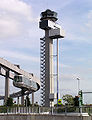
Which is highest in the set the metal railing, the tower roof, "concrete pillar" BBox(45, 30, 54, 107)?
the tower roof

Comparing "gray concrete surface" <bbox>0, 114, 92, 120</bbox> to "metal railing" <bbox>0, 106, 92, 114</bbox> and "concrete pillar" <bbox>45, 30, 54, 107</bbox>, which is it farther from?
"concrete pillar" <bbox>45, 30, 54, 107</bbox>

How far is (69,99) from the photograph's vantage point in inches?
4665

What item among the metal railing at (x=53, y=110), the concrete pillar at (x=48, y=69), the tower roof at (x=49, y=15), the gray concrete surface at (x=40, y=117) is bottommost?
the gray concrete surface at (x=40, y=117)

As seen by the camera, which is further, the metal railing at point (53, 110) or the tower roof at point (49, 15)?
the tower roof at point (49, 15)

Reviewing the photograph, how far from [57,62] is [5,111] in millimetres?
64564

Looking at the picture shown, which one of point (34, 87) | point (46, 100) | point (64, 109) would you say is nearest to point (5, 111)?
point (64, 109)

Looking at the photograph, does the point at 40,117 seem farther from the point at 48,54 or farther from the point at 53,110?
the point at 48,54

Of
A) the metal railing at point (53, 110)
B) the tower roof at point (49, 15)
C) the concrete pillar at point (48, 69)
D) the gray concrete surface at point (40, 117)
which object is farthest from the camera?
the tower roof at point (49, 15)

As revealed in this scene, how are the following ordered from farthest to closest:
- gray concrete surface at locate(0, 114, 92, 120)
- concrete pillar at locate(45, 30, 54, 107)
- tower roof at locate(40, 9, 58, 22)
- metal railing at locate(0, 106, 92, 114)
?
tower roof at locate(40, 9, 58, 22) → concrete pillar at locate(45, 30, 54, 107) → metal railing at locate(0, 106, 92, 114) → gray concrete surface at locate(0, 114, 92, 120)

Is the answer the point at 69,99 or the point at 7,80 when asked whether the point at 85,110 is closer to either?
the point at 7,80

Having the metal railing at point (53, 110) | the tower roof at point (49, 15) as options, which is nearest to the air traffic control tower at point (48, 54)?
the tower roof at point (49, 15)

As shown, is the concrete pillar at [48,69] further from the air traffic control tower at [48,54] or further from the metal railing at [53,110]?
the metal railing at [53,110]

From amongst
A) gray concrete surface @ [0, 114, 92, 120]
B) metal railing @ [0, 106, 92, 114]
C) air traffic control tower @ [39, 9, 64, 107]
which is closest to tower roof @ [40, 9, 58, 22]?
air traffic control tower @ [39, 9, 64, 107]

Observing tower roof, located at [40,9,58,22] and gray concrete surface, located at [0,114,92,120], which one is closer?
gray concrete surface, located at [0,114,92,120]
